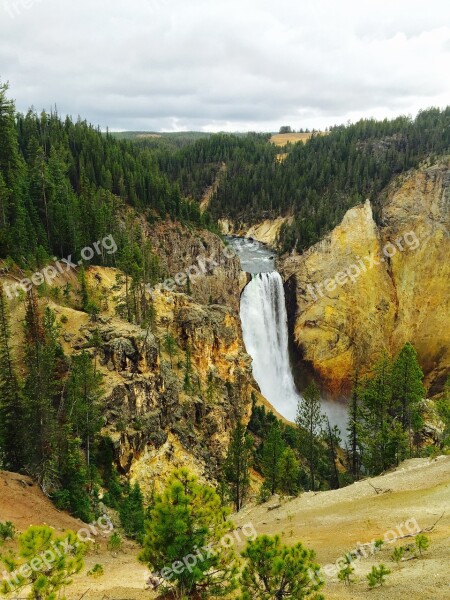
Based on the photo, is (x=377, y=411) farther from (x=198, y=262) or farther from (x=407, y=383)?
(x=198, y=262)

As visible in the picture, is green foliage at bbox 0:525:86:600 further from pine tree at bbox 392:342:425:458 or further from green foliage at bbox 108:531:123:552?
pine tree at bbox 392:342:425:458

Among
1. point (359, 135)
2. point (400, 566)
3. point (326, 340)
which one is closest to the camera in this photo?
point (400, 566)

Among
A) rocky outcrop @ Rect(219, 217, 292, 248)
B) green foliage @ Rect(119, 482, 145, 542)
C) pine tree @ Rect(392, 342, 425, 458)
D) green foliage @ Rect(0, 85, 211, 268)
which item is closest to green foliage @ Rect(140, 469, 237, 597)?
green foliage @ Rect(119, 482, 145, 542)

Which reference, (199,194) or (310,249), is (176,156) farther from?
(310,249)

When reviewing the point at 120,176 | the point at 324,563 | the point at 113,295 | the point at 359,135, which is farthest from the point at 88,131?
the point at 324,563

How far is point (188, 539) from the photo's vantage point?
12.3 metres

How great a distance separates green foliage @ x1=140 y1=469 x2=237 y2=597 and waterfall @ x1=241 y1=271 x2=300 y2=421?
59.5 m

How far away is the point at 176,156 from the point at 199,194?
2306 cm

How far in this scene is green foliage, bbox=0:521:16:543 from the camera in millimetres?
19141

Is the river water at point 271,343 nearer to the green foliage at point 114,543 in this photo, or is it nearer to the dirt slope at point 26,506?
the dirt slope at point 26,506

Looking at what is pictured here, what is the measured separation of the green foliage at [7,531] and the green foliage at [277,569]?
12.7 metres

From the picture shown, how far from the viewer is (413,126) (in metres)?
122

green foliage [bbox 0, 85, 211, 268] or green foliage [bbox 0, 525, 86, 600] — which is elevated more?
green foliage [bbox 0, 85, 211, 268]

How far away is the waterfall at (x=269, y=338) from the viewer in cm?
7269
